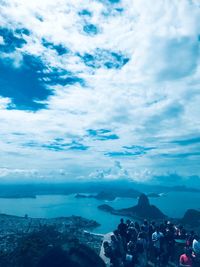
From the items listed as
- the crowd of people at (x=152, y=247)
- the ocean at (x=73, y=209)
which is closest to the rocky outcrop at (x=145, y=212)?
the ocean at (x=73, y=209)

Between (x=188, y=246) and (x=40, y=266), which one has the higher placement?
(x=188, y=246)

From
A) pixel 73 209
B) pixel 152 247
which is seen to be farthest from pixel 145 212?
pixel 152 247

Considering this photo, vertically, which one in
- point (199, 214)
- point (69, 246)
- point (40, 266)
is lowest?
point (40, 266)

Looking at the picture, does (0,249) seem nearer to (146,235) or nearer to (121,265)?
(121,265)

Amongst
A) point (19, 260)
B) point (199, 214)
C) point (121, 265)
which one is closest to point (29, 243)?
point (19, 260)

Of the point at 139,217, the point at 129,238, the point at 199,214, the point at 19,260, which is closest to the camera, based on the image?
the point at 129,238

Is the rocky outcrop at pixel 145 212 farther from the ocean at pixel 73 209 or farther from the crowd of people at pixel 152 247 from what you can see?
the crowd of people at pixel 152 247

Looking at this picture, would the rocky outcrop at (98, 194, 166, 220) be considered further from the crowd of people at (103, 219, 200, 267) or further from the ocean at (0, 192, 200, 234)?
the crowd of people at (103, 219, 200, 267)

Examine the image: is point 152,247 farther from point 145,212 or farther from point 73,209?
point 73,209
